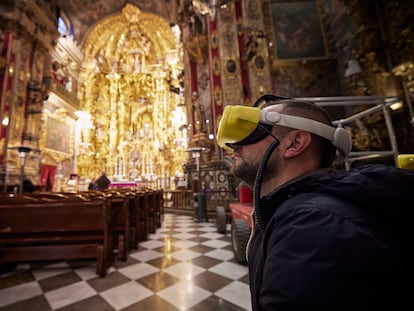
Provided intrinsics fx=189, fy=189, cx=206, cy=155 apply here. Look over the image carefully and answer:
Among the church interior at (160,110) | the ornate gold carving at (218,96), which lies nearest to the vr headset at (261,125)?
the church interior at (160,110)

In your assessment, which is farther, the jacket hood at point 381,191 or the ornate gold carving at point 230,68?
the ornate gold carving at point 230,68

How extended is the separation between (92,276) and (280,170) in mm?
2287

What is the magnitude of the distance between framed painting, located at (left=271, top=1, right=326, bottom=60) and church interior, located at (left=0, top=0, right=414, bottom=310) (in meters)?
0.06

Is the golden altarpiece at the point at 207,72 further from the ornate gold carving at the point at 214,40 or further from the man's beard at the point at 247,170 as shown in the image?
the man's beard at the point at 247,170

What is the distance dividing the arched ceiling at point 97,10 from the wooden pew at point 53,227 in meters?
15.0

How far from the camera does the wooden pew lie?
202 cm

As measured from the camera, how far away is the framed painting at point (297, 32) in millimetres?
7531

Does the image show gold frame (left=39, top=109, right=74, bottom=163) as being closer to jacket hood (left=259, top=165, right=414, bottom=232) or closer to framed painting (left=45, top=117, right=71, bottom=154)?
framed painting (left=45, top=117, right=71, bottom=154)

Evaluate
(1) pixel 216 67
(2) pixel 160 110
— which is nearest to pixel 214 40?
(1) pixel 216 67

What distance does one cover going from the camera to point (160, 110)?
14648 millimetres

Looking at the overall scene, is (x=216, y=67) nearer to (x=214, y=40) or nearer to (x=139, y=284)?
(x=214, y=40)

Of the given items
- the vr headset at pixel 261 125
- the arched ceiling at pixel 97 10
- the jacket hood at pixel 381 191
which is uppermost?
the arched ceiling at pixel 97 10

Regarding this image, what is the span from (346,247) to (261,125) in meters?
0.41

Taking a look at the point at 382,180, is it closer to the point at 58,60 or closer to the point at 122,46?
the point at 58,60
